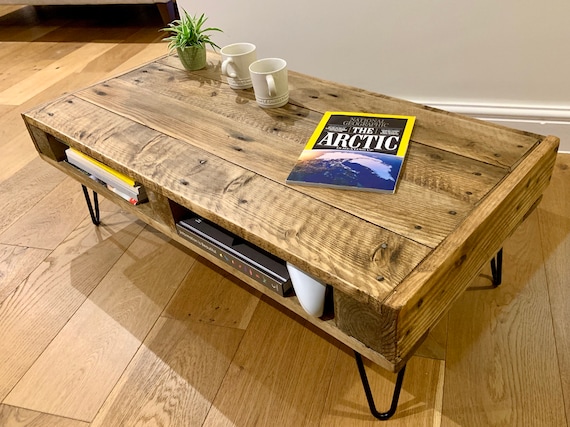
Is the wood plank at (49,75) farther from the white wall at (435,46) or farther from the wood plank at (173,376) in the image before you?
the wood plank at (173,376)

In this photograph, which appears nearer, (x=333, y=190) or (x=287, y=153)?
(x=333, y=190)

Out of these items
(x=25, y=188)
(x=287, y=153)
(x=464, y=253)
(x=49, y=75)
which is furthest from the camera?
(x=49, y=75)

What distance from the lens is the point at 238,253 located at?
90 centimetres

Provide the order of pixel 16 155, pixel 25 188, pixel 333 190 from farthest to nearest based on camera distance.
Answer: pixel 16 155 → pixel 25 188 → pixel 333 190

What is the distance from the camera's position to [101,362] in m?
1.10

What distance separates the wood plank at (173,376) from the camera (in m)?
0.99

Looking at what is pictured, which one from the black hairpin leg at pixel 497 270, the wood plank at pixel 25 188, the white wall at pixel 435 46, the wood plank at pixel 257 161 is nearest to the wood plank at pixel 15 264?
the wood plank at pixel 25 188

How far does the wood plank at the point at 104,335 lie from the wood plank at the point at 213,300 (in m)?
0.03

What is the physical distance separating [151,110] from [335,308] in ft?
2.11

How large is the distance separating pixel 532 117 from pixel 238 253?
107cm

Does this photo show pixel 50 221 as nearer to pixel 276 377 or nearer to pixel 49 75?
pixel 276 377

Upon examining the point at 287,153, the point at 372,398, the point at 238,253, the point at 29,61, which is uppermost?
the point at 287,153

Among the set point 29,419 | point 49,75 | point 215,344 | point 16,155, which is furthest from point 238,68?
point 49,75

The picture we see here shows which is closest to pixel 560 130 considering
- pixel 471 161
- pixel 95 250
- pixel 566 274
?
pixel 566 274
